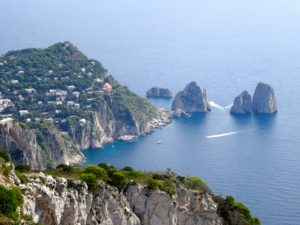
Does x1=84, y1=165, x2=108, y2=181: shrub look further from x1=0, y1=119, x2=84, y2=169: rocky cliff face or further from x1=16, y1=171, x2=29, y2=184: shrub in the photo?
x1=0, y1=119, x2=84, y2=169: rocky cliff face

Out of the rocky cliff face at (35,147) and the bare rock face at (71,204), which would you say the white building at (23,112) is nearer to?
the rocky cliff face at (35,147)

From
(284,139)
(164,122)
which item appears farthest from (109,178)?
(164,122)

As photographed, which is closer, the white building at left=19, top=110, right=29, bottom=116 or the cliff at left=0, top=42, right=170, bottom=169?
the cliff at left=0, top=42, right=170, bottom=169

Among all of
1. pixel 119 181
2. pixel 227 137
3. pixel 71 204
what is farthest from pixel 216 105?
pixel 71 204

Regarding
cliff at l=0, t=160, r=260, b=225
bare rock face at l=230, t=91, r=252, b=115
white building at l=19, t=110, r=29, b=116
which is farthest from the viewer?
bare rock face at l=230, t=91, r=252, b=115

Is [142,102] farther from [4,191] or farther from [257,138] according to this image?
[4,191]

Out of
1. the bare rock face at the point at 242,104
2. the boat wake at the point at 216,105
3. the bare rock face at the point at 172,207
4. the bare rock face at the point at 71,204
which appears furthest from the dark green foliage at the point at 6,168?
the boat wake at the point at 216,105

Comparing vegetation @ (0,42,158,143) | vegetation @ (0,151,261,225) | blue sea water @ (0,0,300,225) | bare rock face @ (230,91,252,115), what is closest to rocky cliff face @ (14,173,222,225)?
vegetation @ (0,151,261,225)
